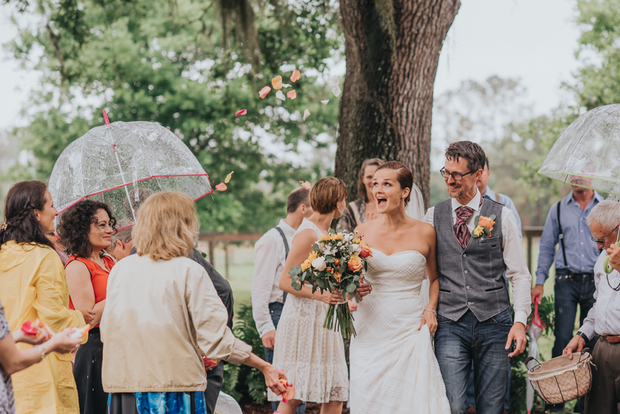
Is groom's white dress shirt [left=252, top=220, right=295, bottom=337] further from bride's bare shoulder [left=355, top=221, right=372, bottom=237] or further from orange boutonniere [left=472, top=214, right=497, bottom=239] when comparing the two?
orange boutonniere [left=472, top=214, right=497, bottom=239]

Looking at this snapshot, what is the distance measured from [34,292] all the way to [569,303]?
4960mm

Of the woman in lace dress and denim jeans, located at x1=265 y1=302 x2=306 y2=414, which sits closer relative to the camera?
the woman in lace dress

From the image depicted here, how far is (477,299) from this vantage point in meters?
3.57

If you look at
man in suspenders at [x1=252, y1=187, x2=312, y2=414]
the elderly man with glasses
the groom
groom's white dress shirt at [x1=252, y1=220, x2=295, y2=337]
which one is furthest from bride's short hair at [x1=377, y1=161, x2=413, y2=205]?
groom's white dress shirt at [x1=252, y1=220, x2=295, y2=337]

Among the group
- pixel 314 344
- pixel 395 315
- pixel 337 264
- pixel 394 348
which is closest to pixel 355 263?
pixel 337 264

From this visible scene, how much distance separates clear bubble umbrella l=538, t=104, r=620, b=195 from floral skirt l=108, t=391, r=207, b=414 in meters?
2.48

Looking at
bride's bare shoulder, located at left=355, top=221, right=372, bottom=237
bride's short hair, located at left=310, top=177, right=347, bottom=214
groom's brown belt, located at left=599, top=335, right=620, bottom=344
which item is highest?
bride's short hair, located at left=310, top=177, right=347, bottom=214

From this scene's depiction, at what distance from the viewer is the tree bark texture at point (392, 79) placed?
574cm

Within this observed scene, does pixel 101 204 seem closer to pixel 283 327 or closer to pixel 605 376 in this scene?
pixel 283 327

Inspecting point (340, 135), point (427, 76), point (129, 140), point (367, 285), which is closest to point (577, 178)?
point (367, 285)

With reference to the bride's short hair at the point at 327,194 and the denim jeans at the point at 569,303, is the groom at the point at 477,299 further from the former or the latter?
the denim jeans at the point at 569,303

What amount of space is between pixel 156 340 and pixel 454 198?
2232mm

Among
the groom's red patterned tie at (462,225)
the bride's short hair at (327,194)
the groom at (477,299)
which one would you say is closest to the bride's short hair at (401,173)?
the groom at (477,299)

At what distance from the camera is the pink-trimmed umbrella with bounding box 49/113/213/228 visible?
4.12 metres
